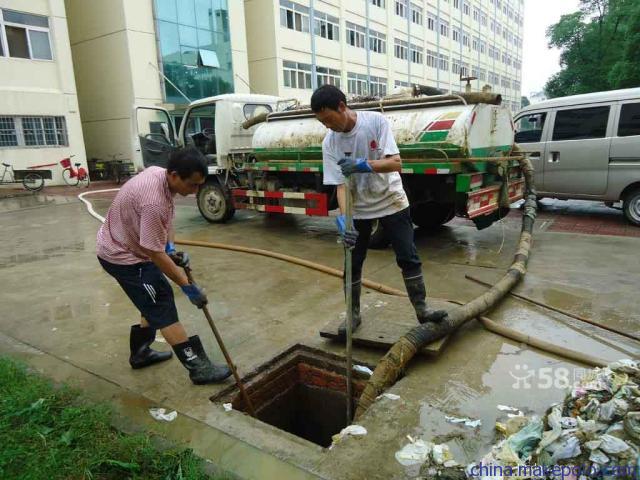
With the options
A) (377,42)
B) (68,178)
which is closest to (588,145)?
(68,178)

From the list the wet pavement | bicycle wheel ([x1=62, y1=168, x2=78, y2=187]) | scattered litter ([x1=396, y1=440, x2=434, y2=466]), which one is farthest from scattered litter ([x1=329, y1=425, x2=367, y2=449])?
bicycle wheel ([x1=62, y1=168, x2=78, y2=187])

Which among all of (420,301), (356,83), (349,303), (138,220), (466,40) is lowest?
(420,301)

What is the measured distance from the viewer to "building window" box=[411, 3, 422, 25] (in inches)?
1378

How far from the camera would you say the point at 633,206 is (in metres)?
7.14

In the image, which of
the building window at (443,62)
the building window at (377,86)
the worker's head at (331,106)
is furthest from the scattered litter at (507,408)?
the building window at (443,62)

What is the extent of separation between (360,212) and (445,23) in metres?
42.2

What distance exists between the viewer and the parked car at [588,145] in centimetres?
701

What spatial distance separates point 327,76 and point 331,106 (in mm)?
26102

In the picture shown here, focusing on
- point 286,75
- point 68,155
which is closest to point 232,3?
point 286,75

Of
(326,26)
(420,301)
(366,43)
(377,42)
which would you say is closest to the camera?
(420,301)

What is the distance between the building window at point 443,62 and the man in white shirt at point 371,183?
4024 cm

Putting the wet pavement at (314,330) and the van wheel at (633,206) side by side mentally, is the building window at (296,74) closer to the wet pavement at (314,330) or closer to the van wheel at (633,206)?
the wet pavement at (314,330)

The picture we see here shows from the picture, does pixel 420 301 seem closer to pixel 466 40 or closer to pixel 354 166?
pixel 354 166

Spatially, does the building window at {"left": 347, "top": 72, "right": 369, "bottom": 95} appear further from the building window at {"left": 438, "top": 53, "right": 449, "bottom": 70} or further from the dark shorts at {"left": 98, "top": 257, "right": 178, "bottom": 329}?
the dark shorts at {"left": 98, "top": 257, "right": 178, "bottom": 329}
